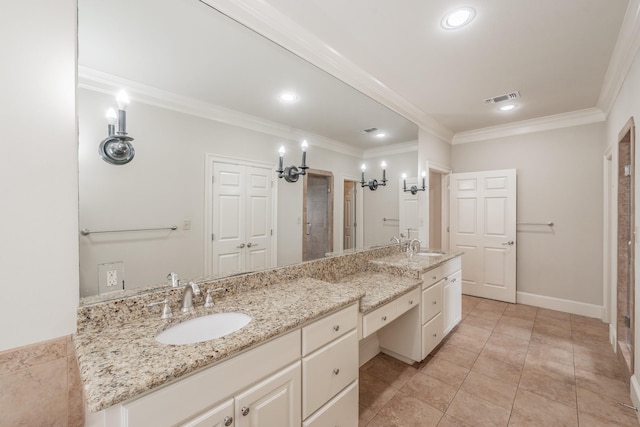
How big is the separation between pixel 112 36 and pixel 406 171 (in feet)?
8.87

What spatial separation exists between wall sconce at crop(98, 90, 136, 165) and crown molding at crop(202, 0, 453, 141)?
73cm

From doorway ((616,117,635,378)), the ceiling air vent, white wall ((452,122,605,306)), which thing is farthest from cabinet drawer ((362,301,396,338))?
white wall ((452,122,605,306))

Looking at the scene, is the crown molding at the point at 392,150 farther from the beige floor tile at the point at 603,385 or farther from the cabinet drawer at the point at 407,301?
the beige floor tile at the point at 603,385

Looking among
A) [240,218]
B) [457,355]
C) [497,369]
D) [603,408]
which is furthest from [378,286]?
[603,408]

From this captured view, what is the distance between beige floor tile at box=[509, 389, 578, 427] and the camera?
1788 millimetres

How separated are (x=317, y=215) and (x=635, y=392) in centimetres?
248

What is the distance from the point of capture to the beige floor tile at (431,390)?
198 cm

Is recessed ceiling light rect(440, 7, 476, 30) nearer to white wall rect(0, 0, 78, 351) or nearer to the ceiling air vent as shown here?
the ceiling air vent

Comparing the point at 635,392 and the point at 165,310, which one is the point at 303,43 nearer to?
the point at 165,310

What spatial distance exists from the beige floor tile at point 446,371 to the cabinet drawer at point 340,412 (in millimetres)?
1005

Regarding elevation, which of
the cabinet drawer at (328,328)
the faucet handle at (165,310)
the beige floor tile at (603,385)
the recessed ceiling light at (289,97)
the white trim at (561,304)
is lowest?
the beige floor tile at (603,385)

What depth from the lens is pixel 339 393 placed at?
4.91 feet

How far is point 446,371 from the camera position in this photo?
92.4 inches

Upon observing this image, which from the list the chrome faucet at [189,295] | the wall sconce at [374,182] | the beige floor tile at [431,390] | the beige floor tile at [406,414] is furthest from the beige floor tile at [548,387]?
the chrome faucet at [189,295]
